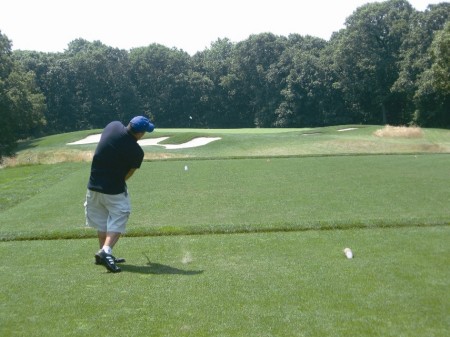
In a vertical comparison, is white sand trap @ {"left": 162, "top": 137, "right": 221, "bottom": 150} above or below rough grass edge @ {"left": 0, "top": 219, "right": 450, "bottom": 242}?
below

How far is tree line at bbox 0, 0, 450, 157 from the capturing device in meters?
59.2

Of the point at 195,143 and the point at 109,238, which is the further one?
the point at 195,143

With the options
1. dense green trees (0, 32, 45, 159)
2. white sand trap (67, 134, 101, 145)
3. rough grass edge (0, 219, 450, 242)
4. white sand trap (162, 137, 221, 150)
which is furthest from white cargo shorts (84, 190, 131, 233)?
dense green trees (0, 32, 45, 159)

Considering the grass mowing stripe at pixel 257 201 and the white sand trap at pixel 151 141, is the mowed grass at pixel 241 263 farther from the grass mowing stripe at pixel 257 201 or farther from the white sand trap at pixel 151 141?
the white sand trap at pixel 151 141

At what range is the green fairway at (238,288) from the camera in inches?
176

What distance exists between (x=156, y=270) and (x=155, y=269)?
73 millimetres

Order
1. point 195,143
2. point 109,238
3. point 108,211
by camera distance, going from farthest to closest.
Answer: point 195,143
point 108,211
point 109,238

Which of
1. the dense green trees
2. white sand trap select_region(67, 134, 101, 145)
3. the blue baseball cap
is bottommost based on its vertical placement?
white sand trap select_region(67, 134, 101, 145)

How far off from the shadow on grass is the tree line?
48590 millimetres

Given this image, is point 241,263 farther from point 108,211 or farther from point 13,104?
point 13,104

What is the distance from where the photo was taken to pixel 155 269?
648 cm

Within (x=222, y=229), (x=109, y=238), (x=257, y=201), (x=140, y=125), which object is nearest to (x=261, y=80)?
(x=257, y=201)

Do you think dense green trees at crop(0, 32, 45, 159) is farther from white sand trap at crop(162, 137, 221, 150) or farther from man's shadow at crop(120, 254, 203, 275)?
man's shadow at crop(120, 254, 203, 275)

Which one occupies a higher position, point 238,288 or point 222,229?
point 238,288
